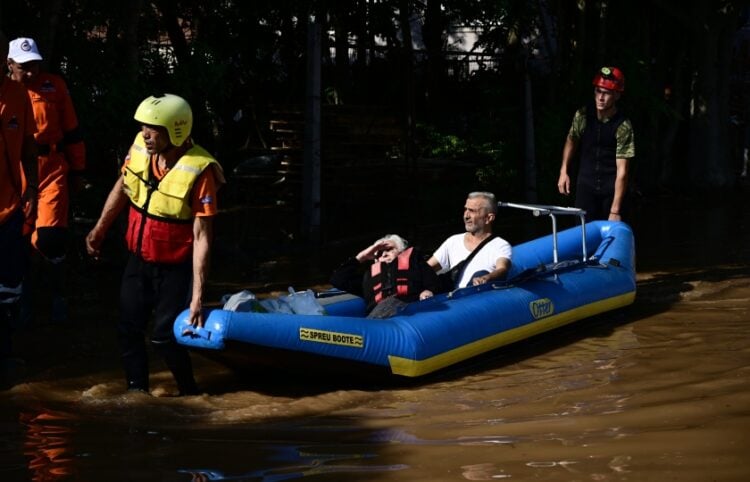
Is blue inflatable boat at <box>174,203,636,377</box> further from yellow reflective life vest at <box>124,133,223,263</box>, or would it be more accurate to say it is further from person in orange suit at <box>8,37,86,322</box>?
person in orange suit at <box>8,37,86,322</box>

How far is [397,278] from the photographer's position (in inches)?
324

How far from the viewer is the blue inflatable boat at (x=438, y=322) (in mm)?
7023

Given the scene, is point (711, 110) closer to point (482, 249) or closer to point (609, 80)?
point (609, 80)

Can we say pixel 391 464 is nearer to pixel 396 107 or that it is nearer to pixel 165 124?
pixel 165 124

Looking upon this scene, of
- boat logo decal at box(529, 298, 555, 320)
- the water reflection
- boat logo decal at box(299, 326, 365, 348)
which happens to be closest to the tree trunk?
boat logo decal at box(529, 298, 555, 320)

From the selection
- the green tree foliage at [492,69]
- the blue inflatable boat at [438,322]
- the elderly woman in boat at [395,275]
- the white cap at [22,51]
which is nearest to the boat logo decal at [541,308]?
the blue inflatable boat at [438,322]

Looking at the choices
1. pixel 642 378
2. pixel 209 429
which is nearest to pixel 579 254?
pixel 642 378

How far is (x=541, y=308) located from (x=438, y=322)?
1177mm

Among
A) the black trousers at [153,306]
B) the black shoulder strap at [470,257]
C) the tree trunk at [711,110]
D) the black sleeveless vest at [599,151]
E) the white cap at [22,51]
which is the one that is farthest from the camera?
the tree trunk at [711,110]

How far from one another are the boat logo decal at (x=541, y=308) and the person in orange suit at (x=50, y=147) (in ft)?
10.1

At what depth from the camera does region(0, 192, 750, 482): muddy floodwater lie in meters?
5.47

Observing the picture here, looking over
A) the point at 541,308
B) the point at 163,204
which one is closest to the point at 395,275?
the point at 541,308

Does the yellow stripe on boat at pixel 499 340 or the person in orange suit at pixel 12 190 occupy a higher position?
the person in orange suit at pixel 12 190

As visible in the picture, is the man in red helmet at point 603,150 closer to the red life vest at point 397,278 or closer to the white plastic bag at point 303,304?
the red life vest at point 397,278
